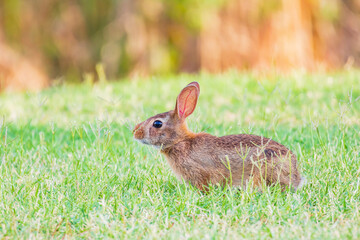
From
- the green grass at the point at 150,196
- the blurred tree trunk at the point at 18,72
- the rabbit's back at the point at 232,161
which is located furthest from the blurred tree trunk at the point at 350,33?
the rabbit's back at the point at 232,161

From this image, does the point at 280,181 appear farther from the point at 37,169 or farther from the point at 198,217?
the point at 37,169

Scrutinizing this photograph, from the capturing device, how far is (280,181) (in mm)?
3641

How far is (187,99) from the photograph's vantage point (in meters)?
3.98

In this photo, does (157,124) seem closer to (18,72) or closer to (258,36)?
(258,36)

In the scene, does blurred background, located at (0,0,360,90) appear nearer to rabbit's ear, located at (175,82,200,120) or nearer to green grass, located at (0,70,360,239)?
green grass, located at (0,70,360,239)

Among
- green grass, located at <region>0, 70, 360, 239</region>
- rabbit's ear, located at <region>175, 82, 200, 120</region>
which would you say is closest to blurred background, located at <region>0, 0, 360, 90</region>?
green grass, located at <region>0, 70, 360, 239</region>

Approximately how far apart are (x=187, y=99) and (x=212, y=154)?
458 millimetres

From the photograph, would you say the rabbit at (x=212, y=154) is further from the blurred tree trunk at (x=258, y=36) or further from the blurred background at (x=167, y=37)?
the blurred tree trunk at (x=258, y=36)

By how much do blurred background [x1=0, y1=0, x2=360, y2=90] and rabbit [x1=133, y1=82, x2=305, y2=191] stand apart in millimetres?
6941

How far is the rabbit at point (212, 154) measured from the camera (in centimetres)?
363

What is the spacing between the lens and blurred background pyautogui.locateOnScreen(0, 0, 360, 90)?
1193 cm

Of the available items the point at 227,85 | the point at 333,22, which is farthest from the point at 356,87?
the point at 333,22

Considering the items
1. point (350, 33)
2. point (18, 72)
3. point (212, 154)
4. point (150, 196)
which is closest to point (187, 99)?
point (212, 154)

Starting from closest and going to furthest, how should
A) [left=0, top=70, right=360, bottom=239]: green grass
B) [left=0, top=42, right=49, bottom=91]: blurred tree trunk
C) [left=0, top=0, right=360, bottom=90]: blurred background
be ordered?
[left=0, top=70, right=360, bottom=239]: green grass
[left=0, top=0, right=360, bottom=90]: blurred background
[left=0, top=42, right=49, bottom=91]: blurred tree trunk
